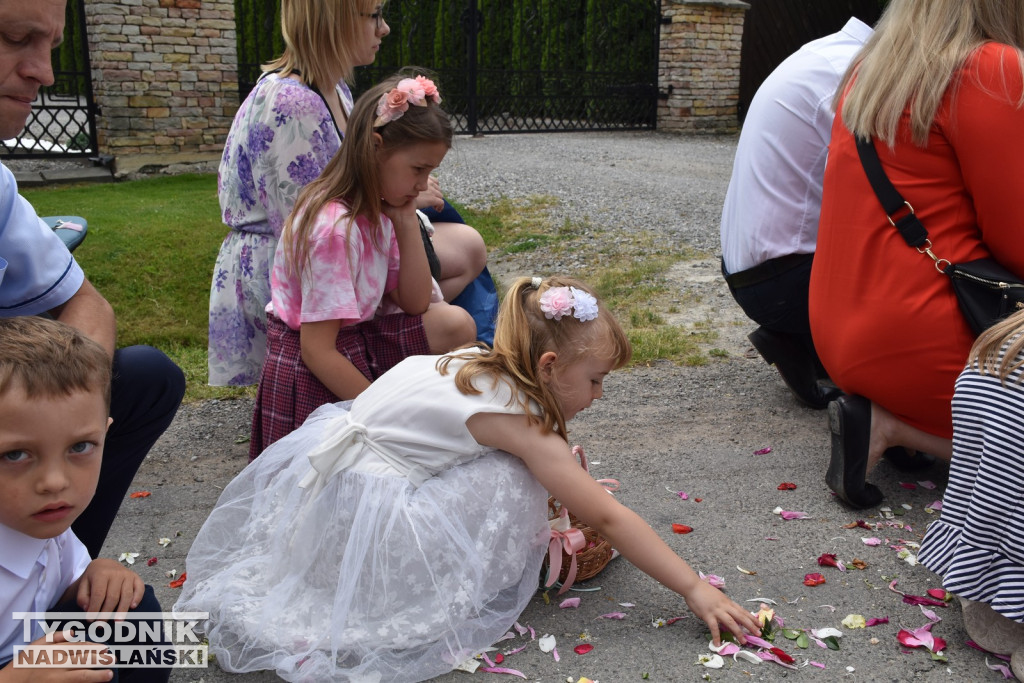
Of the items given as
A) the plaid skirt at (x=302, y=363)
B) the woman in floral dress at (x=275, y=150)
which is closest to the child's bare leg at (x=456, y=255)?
the woman in floral dress at (x=275, y=150)

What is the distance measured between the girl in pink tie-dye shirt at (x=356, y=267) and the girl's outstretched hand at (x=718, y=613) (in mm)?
1335

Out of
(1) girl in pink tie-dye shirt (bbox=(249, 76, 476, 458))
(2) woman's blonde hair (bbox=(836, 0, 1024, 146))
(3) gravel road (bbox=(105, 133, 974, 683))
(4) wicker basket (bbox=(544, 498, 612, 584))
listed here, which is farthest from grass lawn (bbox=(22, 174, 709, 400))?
(4) wicker basket (bbox=(544, 498, 612, 584))

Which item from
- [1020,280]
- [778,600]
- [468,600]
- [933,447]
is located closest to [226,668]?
[468,600]

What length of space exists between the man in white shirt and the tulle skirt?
1.64 metres

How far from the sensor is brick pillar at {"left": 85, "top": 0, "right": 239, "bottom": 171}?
9562 millimetres

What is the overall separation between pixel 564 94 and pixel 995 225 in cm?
1183

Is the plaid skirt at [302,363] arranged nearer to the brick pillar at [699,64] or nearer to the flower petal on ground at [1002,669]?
the flower petal on ground at [1002,669]

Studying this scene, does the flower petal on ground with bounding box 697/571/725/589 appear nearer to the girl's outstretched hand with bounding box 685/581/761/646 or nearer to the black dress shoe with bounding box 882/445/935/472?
the girl's outstretched hand with bounding box 685/581/761/646

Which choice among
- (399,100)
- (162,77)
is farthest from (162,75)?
(399,100)

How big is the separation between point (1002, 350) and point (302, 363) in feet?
6.94

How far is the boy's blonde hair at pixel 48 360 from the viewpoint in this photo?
173 centimetres

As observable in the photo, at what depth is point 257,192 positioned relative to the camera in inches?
139

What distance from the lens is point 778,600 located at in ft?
8.44

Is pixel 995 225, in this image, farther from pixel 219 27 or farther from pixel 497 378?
pixel 219 27
